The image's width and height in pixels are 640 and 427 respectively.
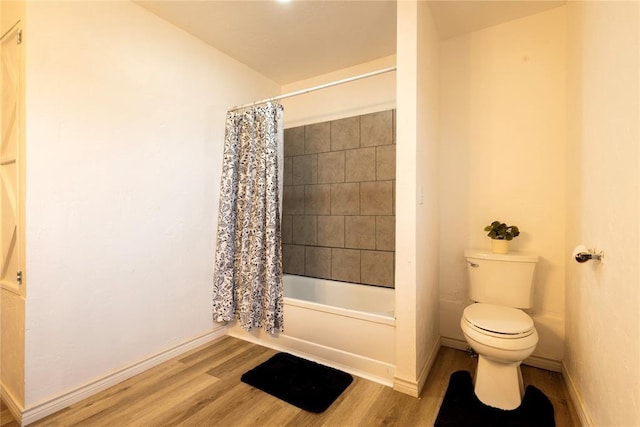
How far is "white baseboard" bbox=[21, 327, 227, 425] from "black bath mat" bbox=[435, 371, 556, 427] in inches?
71.0

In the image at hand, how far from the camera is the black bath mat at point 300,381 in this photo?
166 centimetres

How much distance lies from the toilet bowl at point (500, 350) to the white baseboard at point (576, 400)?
0.24 metres

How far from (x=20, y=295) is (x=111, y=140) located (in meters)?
0.98

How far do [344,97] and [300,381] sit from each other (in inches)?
94.7

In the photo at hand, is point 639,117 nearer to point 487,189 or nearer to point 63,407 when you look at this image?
point 487,189

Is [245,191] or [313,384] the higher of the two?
[245,191]

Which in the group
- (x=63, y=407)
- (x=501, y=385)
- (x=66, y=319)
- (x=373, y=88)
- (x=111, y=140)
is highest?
(x=373, y=88)

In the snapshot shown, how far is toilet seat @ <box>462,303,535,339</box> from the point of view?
1.51 metres

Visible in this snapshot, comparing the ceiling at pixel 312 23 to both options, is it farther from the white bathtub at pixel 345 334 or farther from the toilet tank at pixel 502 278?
the white bathtub at pixel 345 334

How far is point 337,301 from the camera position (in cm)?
275

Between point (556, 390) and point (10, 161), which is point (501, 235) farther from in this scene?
point (10, 161)

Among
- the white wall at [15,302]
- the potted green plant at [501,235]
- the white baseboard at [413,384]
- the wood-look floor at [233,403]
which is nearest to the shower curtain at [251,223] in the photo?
the wood-look floor at [233,403]

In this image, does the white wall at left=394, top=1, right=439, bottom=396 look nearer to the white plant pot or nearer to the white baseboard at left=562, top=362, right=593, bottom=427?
the white plant pot

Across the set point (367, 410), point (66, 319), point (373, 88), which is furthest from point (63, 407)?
point (373, 88)
